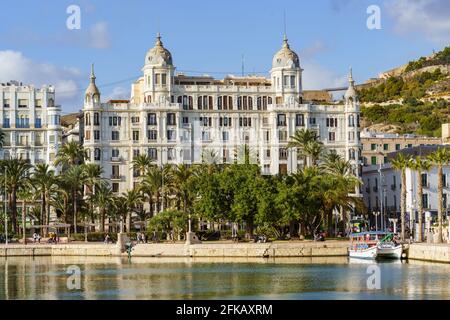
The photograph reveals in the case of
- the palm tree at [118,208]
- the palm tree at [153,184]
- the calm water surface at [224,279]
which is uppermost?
the palm tree at [153,184]

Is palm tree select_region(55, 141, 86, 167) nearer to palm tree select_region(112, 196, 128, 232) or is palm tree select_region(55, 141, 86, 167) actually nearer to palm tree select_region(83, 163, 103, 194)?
palm tree select_region(83, 163, 103, 194)

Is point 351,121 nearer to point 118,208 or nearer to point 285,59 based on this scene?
point 285,59

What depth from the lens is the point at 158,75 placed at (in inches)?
6634

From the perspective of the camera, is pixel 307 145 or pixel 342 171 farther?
pixel 307 145

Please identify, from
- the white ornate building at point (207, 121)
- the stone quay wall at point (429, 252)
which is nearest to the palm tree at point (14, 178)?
the white ornate building at point (207, 121)

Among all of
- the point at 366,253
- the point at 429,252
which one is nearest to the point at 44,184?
the point at 366,253

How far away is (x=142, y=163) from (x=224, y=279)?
210 ft

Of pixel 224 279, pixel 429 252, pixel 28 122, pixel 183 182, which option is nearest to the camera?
pixel 224 279

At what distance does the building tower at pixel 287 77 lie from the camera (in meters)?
172

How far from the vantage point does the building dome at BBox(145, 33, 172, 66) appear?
169000 millimetres

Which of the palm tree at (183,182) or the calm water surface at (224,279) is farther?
the palm tree at (183,182)

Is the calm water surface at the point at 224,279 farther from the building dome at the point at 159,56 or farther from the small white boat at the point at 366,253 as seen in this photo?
the building dome at the point at 159,56

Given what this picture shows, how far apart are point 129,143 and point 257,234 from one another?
32661mm

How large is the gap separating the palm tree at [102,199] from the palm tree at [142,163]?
647 cm
